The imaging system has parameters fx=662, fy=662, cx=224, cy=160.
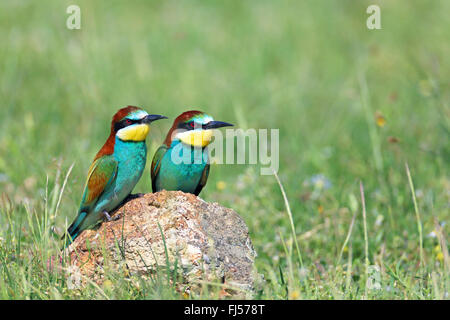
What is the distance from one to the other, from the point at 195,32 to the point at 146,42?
23.9 inches

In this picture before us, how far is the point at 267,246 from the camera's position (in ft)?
12.4

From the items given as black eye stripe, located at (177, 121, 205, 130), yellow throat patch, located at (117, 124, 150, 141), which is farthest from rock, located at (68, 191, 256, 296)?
black eye stripe, located at (177, 121, 205, 130)

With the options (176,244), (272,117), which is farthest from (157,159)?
(272,117)

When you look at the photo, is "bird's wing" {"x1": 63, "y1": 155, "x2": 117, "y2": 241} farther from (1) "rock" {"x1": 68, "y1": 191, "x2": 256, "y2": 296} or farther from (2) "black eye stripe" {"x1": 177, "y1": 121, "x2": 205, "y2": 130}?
(2) "black eye stripe" {"x1": 177, "y1": 121, "x2": 205, "y2": 130}

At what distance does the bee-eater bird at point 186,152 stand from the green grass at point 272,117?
517 mm

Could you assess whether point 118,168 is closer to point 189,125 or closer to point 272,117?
point 189,125

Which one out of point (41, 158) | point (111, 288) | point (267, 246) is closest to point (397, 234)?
point (267, 246)

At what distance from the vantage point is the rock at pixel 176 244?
2.63 metres

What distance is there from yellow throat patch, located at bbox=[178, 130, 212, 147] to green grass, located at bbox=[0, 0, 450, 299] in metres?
0.63

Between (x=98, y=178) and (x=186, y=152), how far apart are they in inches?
17.5

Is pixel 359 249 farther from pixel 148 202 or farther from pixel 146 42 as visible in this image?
pixel 146 42

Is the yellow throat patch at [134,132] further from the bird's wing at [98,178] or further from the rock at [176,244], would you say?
the rock at [176,244]

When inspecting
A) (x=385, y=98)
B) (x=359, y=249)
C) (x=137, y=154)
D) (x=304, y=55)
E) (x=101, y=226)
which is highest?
(x=304, y=55)

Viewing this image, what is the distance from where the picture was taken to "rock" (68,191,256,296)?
2.63 metres
